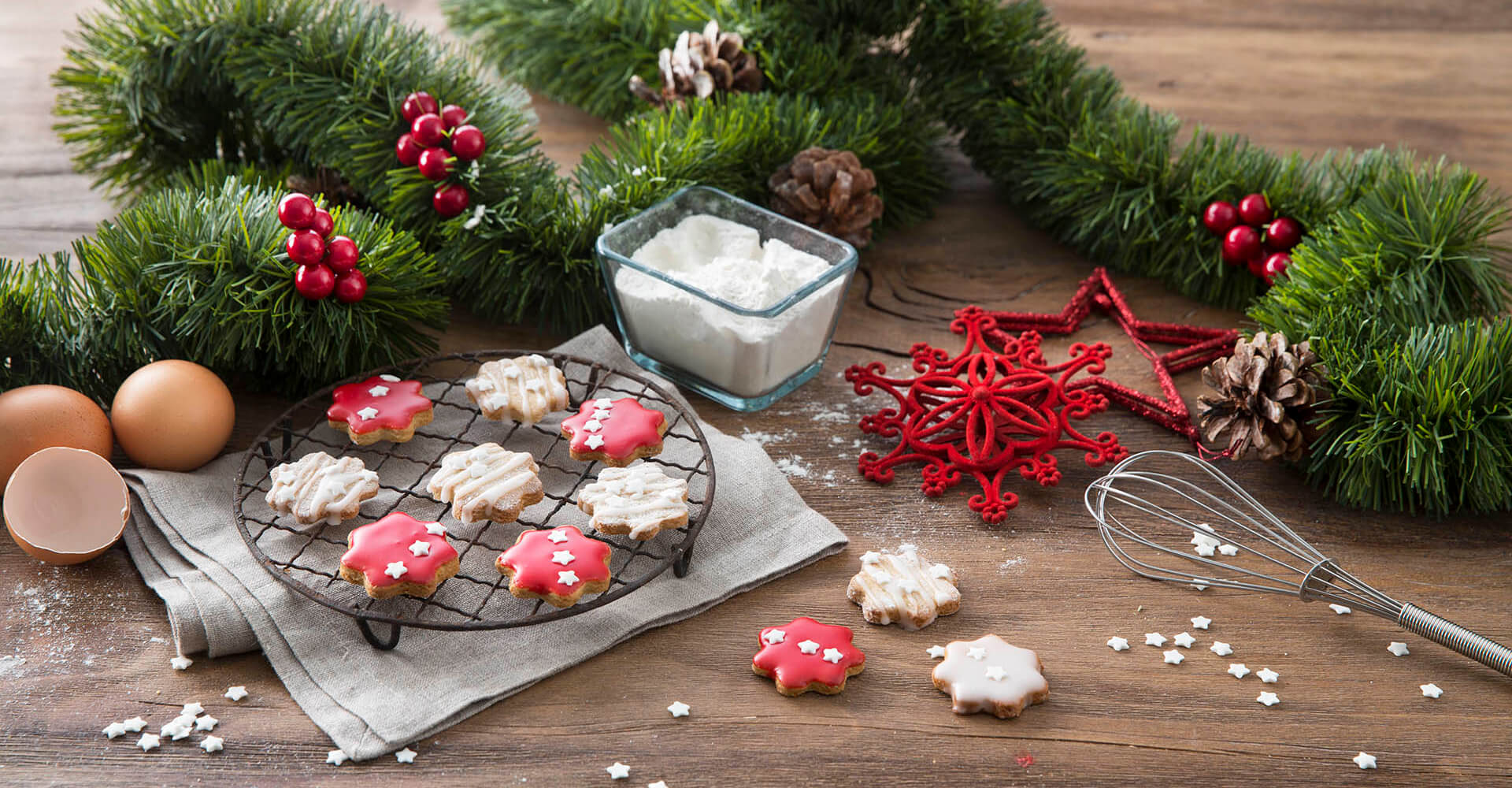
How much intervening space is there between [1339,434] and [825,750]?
558 millimetres

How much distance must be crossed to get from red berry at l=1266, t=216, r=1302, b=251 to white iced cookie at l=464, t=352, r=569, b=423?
2.55 feet

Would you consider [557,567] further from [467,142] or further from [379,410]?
[467,142]

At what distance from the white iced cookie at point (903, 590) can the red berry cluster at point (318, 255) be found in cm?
54

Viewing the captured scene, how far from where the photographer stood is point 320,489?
0.98 meters

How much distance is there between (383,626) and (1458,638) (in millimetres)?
830

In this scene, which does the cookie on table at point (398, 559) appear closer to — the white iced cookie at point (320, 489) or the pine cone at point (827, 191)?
the white iced cookie at point (320, 489)

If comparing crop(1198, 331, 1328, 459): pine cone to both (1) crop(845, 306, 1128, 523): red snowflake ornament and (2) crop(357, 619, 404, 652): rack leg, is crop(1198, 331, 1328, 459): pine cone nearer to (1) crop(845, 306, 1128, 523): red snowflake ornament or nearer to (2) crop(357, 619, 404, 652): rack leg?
(1) crop(845, 306, 1128, 523): red snowflake ornament

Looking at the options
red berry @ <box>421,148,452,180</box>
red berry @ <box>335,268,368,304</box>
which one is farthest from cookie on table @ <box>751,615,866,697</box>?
red berry @ <box>421,148,452,180</box>

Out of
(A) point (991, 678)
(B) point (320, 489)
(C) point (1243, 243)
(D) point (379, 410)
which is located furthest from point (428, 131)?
(C) point (1243, 243)

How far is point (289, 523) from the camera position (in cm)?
100

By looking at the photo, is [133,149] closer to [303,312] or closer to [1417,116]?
[303,312]

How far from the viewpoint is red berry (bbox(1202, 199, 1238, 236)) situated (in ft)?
4.25

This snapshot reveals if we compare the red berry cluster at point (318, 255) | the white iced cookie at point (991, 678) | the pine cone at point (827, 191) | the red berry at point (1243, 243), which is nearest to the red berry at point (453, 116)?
the red berry cluster at point (318, 255)

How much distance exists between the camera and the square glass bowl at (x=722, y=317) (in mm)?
1133
